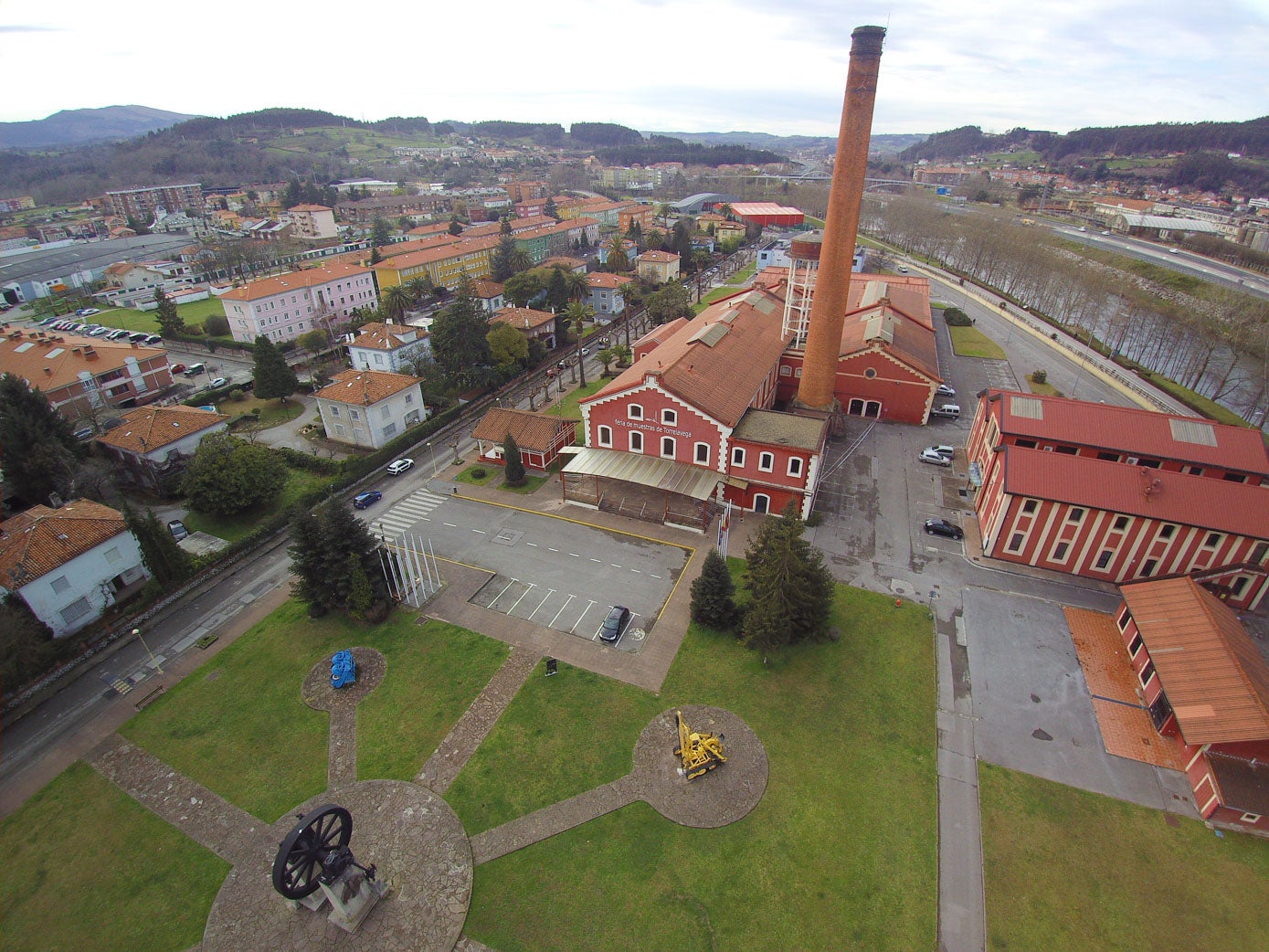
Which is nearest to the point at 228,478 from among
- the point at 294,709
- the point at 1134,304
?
the point at 294,709

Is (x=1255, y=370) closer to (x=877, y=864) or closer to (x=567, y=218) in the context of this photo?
(x=877, y=864)

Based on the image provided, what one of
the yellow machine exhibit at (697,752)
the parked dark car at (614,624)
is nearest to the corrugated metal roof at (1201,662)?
the yellow machine exhibit at (697,752)

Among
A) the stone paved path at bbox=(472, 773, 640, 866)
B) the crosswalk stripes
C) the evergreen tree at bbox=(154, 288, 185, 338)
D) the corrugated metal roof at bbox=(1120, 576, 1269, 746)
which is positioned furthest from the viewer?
the evergreen tree at bbox=(154, 288, 185, 338)

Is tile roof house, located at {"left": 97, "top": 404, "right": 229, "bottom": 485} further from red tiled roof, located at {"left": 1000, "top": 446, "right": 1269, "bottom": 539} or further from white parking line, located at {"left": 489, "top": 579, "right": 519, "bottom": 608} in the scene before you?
red tiled roof, located at {"left": 1000, "top": 446, "right": 1269, "bottom": 539}

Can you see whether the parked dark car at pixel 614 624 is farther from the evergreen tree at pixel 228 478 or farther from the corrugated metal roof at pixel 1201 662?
the evergreen tree at pixel 228 478

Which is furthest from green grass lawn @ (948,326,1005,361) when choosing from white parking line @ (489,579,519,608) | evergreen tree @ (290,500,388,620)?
evergreen tree @ (290,500,388,620)

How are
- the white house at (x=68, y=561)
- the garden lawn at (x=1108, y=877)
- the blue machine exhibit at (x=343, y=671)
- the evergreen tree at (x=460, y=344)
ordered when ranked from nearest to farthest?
1. the garden lawn at (x=1108, y=877)
2. the blue machine exhibit at (x=343, y=671)
3. the white house at (x=68, y=561)
4. the evergreen tree at (x=460, y=344)
